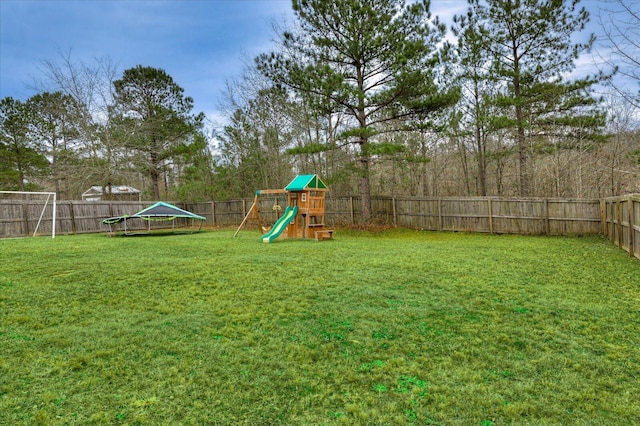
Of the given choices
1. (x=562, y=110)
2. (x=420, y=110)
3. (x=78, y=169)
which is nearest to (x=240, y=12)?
(x=420, y=110)

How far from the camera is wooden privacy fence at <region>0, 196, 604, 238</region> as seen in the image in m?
9.64

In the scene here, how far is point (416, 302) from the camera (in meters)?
3.94

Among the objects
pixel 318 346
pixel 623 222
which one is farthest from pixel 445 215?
pixel 318 346

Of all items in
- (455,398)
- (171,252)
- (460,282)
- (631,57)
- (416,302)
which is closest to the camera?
(455,398)

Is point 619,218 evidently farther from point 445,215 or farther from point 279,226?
point 279,226

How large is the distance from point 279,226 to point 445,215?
19.8 feet

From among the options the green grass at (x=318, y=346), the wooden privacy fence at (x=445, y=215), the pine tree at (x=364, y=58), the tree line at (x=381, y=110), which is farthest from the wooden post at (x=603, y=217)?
the pine tree at (x=364, y=58)

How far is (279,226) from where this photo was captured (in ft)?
35.2

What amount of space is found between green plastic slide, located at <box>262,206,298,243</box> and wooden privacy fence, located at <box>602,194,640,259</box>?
7664 mm

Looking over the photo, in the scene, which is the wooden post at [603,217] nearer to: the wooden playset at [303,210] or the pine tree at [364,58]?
the pine tree at [364,58]

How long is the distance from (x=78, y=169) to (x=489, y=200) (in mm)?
18729

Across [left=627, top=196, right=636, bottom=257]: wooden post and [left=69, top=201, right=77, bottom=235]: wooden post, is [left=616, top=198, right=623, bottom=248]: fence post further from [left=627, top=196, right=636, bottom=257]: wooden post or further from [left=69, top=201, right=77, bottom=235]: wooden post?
[left=69, top=201, right=77, bottom=235]: wooden post

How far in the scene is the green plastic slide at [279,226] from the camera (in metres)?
10.1

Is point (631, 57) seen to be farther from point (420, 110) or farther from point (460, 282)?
point (420, 110)
